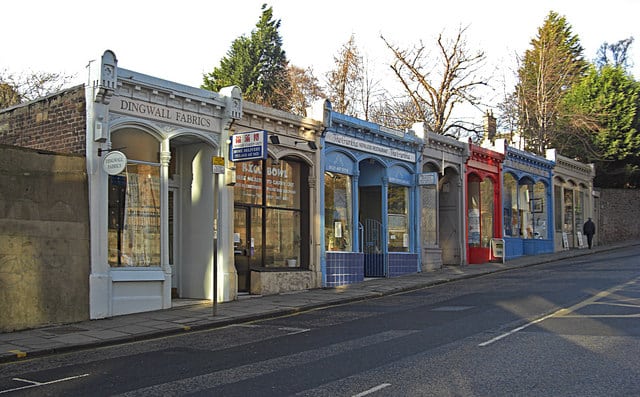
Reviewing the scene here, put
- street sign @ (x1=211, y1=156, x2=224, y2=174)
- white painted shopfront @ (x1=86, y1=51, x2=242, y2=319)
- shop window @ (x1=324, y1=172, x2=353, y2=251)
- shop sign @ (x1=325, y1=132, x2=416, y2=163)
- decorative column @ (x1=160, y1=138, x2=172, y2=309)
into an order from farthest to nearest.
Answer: shop sign @ (x1=325, y1=132, x2=416, y2=163)
shop window @ (x1=324, y1=172, x2=353, y2=251)
decorative column @ (x1=160, y1=138, x2=172, y2=309)
street sign @ (x1=211, y1=156, x2=224, y2=174)
white painted shopfront @ (x1=86, y1=51, x2=242, y2=319)

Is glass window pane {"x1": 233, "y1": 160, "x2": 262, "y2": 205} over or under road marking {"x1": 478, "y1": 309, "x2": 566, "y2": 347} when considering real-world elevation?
over

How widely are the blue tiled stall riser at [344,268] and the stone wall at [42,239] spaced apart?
837cm

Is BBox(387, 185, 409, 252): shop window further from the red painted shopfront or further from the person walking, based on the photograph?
the person walking

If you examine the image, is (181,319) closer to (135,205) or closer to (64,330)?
(64,330)

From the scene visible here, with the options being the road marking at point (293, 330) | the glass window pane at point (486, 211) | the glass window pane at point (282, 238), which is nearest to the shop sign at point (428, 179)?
the glass window pane at point (486, 211)

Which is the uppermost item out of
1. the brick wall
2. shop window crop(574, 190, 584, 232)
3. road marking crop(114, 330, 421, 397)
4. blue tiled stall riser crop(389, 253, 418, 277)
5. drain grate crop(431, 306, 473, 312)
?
the brick wall

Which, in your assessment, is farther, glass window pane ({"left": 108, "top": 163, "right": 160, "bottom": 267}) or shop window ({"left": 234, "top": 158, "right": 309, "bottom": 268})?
shop window ({"left": 234, "top": 158, "right": 309, "bottom": 268})

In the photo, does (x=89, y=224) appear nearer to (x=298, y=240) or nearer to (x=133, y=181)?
(x=133, y=181)

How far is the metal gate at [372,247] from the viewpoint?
74.2ft

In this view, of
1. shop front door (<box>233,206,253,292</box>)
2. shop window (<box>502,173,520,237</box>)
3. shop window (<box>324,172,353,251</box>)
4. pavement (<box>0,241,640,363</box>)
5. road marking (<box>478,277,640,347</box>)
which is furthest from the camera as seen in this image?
shop window (<box>502,173,520,237</box>)

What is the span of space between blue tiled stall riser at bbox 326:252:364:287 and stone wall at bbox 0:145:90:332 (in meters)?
8.37

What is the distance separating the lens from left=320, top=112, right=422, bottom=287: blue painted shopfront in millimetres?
20344

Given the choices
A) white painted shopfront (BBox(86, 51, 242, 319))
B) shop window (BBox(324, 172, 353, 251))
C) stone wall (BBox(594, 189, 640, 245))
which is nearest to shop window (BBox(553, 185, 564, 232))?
stone wall (BBox(594, 189, 640, 245))

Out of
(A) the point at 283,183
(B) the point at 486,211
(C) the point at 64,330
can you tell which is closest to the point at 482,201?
(B) the point at 486,211
